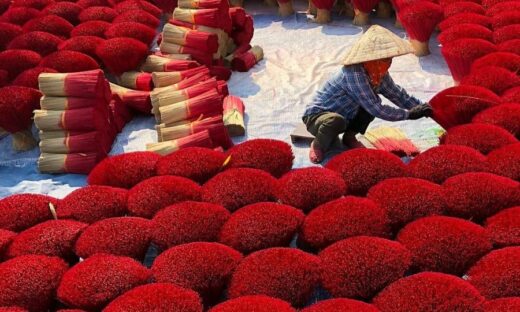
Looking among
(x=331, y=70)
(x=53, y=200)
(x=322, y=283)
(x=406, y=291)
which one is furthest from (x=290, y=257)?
(x=331, y=70)

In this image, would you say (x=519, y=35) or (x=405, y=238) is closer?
(x=405, y=238)

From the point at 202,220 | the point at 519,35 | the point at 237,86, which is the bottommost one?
the point at 237,86

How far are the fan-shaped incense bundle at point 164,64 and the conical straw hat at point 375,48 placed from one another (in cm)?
95

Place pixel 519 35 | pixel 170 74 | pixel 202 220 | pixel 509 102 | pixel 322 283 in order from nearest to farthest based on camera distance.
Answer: pixel 322 283
pixel 202 220
pixel 509 102
pixel 519 35
pixel 170 74

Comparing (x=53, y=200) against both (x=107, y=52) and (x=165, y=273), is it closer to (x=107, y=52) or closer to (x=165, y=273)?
(x=165, y=273)

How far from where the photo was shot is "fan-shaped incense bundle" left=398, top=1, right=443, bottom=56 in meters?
3.10

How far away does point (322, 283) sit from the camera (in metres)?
1.26

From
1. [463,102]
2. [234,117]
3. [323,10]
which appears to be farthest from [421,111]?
[323,10]

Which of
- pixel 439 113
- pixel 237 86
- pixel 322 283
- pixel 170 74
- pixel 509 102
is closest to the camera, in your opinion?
pixel 322 283

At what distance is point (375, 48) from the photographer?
7.01 feet

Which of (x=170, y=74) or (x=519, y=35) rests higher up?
(x=519, y=35)

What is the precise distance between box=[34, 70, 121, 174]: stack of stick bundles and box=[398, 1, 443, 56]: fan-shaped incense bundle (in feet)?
5.49

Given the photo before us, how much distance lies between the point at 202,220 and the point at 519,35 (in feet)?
5.83

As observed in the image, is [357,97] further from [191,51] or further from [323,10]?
[323,10]
